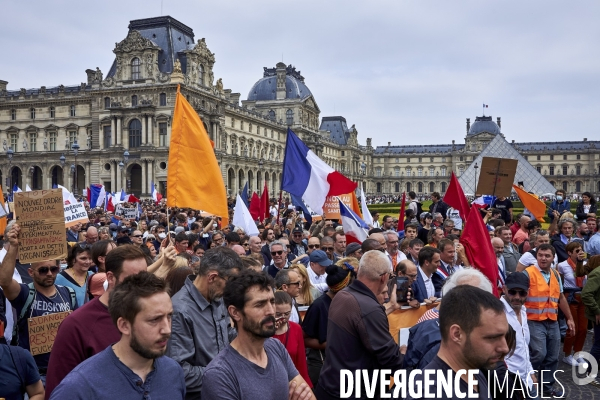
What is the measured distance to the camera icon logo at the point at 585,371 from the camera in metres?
7.49

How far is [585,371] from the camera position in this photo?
7.67 m

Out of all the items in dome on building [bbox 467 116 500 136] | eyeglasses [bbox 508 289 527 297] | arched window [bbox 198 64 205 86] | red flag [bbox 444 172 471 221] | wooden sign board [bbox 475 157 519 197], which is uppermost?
dome on building [bbox 467 116 500 136]

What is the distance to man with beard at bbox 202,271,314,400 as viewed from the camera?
2982 millimetres

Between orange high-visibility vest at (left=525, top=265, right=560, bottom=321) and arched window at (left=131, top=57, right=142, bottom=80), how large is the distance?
167 feet

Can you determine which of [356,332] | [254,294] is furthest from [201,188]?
[254,294]

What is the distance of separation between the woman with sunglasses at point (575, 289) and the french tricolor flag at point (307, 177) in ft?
12.8

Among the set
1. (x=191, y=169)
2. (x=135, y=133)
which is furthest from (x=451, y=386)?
(x=135, y=133)

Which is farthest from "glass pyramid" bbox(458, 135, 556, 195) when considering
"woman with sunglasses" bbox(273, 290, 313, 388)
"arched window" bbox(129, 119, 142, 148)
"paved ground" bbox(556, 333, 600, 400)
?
"arched window" bbox(129, 119, 142, 148)

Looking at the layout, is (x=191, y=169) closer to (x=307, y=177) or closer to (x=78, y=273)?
(x=78, y=273)

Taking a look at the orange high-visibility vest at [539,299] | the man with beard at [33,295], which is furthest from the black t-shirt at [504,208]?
the man with beard at [33,295]

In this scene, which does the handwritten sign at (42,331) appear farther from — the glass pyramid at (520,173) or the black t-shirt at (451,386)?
the glass pyramid at (520,173)

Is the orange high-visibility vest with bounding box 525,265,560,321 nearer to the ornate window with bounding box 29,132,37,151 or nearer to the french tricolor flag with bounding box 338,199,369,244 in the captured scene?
the french tricolor flag with bounding box 338,199,369,244

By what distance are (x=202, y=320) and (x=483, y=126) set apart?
131 metres

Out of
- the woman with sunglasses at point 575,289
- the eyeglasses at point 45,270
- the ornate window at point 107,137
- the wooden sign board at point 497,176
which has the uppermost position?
the ornate window at point 107,137
